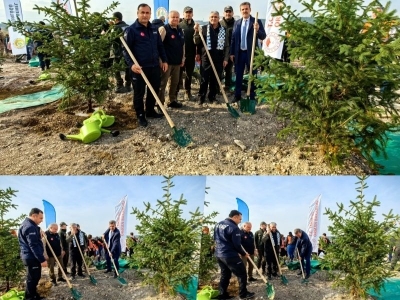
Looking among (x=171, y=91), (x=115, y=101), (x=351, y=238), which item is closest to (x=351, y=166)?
(x=351, y=238)

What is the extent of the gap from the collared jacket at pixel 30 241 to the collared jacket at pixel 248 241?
223 centimetres

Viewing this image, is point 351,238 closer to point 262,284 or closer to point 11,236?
point 262,284

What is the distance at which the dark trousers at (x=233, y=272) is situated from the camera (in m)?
4.10

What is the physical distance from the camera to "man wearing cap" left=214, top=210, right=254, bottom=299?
159 inches

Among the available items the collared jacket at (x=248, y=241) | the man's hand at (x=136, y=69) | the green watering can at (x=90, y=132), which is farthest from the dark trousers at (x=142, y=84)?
the collared jacket at (x=248, y=241)

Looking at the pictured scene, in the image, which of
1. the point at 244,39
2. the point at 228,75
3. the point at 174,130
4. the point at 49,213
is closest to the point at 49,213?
the point at 49,213

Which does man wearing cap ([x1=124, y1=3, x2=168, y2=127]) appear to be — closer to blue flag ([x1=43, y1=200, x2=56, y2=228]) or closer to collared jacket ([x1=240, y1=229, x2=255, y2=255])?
blue flag ([x1=43, y1=200, x2=56, y2=228])

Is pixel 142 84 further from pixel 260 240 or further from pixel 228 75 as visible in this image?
pixel 260 240

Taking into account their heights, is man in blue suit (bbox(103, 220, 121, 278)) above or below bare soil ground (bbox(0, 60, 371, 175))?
below

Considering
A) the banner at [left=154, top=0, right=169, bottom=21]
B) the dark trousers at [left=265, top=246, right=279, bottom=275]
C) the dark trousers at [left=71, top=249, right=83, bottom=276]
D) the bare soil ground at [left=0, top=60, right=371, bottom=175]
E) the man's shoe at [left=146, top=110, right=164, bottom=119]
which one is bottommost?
the dark trousers at [left=71, top=249, right=83, bottom=276]

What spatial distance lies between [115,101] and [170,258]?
327cm

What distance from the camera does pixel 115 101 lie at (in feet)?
21.3

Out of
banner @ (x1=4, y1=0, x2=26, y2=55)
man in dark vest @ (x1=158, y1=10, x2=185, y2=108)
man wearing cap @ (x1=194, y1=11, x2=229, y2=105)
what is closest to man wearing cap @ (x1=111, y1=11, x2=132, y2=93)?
man in dark vest @ (x1=158, y1=10, x2=185, y2=108)

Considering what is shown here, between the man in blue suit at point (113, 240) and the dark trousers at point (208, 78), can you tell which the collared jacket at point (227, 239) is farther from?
the dark trousers at point (208, 78)
